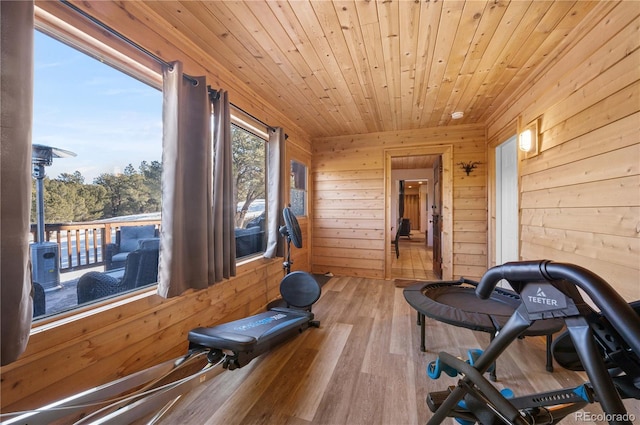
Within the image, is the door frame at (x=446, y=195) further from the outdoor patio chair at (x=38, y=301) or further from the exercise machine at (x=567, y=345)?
the outdoor patio chair at (x=38, y=301)

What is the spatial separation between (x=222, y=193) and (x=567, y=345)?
2166 millimetres

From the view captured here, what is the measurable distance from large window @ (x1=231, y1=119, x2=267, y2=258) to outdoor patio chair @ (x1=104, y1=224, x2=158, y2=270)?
925 millimetres

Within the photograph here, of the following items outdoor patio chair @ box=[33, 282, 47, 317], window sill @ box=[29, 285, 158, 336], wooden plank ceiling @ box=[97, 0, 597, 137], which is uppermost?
wooden plank ceiling @ box=[97, 0, 597, 137]

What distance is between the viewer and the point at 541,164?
2.26 metres

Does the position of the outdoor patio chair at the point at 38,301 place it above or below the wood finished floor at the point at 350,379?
above

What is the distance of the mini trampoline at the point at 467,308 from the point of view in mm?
1585

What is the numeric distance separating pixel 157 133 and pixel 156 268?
1015mm

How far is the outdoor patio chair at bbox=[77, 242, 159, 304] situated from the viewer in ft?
4.60

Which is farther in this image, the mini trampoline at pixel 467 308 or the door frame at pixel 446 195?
the door frame at pixel 446 195

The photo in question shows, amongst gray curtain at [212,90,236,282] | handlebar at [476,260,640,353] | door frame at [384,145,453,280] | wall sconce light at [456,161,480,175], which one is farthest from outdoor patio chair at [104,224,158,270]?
wall sconce light at [456,161,480,175]

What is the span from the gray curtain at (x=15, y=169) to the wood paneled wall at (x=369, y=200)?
148 inches

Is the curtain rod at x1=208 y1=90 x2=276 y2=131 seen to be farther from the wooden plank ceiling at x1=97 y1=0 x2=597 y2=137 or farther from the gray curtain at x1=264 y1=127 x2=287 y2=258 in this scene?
the wooden plank ceiling at x1=97 y1=0 x2=597 y2=137

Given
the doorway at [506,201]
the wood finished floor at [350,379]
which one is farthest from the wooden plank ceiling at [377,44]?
the wood finished floor at [350,379]

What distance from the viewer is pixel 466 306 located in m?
2.11
